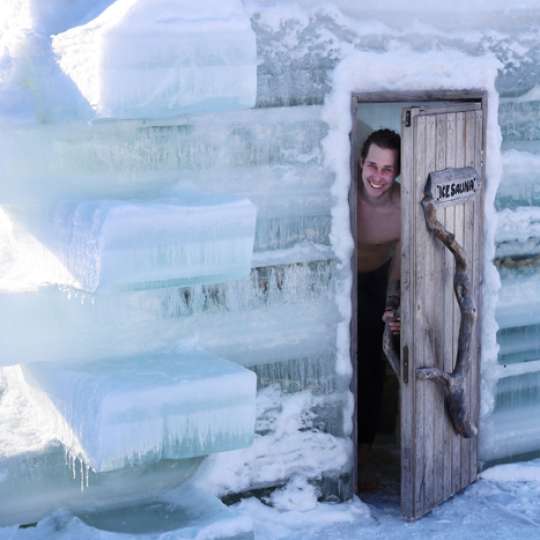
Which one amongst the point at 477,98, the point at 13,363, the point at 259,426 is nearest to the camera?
the point at 13,363

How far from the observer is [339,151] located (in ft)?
20.4

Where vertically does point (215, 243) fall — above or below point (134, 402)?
above

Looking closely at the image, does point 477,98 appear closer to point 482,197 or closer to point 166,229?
point 482,197

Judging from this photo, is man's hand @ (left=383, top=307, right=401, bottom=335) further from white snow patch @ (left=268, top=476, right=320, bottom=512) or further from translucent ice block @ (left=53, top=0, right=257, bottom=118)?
translucent ice block @ (left=53, top=0, right=257, bottom=118)

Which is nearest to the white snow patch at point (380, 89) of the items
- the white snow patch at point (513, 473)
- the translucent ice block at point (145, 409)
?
the white snow patch at point (513, 473)

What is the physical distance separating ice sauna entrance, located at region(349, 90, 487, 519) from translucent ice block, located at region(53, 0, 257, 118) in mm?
1264

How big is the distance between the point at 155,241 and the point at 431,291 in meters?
1.94

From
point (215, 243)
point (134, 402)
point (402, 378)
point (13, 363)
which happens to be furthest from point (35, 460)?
point (402, 378)

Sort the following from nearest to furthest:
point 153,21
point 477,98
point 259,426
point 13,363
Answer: point 153,21, point 13,363, point 259,426, point 477,98

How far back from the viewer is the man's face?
261 inches

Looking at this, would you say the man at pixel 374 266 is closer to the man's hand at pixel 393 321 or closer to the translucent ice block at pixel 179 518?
the man's hand at pixel 393 321

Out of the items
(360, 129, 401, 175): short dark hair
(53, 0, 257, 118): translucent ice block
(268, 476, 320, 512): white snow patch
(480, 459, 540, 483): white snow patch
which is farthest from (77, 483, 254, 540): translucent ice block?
(360, 129, 401, 175): short dark hair

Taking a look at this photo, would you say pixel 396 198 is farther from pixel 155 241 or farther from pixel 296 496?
pixel 155 241

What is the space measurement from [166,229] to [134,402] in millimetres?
708
